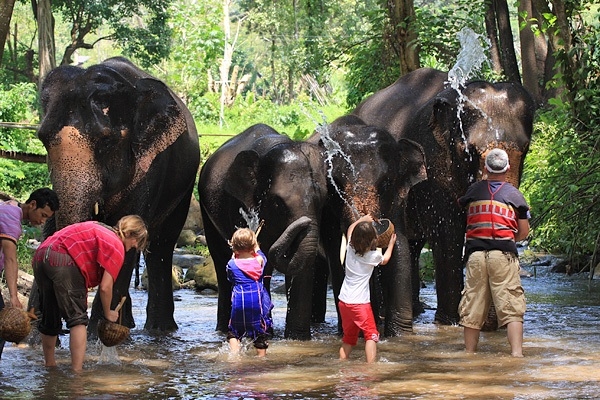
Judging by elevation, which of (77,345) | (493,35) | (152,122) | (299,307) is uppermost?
(493,35)

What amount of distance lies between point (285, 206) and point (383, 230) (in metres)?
0.85

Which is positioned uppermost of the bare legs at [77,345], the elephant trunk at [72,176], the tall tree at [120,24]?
the tall tree at [120,24]

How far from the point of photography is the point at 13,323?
718 cm

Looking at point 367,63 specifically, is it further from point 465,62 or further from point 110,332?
point 110,332

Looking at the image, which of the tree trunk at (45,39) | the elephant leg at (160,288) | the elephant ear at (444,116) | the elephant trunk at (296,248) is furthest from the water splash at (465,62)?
the tree trunk at (45,39)

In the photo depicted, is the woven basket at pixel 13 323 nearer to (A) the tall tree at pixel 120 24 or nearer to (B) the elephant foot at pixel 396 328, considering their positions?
(B) the elephant foot at pixel 396 328

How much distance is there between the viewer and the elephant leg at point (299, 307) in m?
9.08

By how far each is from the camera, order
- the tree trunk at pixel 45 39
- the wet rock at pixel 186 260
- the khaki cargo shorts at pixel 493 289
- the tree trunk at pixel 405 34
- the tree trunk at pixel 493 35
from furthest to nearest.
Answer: the tree trunk at pixel 45 39
the tree trunk at pixel 493 35
the wet rock at pixel 186 260
the tree trunk at pixel 405 34
the khaki cargo shorts at pixel 493 289

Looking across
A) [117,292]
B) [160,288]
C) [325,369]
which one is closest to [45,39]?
[160,288]

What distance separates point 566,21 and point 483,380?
6.08 meters

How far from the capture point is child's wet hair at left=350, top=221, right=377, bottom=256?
8.14m

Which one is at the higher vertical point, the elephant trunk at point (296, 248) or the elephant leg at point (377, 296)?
the elephant trunk at point (296, 248)

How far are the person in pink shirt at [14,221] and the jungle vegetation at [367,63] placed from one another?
2.16 m

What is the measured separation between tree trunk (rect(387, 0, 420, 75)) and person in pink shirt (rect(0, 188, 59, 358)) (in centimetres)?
862
